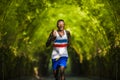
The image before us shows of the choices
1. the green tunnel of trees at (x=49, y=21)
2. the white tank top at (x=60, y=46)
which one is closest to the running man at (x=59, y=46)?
the white tank top at (x=60, y=46)

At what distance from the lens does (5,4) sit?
15.8 metres

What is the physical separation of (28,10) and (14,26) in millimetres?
1058

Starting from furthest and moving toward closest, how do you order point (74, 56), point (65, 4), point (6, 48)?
1. point (74, 56)
2. point (65, 4)
3. point (6, 48)

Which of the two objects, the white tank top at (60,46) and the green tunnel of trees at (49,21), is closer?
the white tank top at (60,46)

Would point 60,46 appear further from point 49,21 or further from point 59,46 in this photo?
point 49,21

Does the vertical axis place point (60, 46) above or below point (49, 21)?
below

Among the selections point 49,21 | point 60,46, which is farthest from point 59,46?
point 49,21

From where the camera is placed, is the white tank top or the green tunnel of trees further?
the green tunnel of trees

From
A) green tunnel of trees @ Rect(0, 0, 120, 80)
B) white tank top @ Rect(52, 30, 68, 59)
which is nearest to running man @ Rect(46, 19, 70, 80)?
white tank top @ Rect(52, 30, 68, 59)

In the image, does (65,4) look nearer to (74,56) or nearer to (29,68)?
(29,68)

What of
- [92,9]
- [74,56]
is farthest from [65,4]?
[74,56]

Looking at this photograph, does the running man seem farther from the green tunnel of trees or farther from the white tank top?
the green tunnel of trees

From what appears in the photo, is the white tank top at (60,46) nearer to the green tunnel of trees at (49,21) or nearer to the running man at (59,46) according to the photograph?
the running man at (59,46)

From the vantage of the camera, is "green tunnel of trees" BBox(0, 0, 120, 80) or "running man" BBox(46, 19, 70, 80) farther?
"green tunnel of trees" BBox(0, 0, 120, 80)
